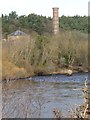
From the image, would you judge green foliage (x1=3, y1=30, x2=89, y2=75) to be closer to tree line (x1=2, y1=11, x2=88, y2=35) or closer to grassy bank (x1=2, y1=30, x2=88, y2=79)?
grassy bank (x1=2, y1=30, x2=88, y2=79)

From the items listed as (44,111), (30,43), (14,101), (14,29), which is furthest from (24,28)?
(14,101)

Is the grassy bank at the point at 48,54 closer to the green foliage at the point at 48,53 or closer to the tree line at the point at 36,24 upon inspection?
the green foliage at the point at 48,53

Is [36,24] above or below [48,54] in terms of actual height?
above

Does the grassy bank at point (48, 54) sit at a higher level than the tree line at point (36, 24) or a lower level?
lower

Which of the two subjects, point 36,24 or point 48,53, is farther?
point 36,24

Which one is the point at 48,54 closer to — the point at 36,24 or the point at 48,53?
the point at 48,53

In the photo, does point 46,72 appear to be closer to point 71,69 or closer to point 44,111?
point 71,69

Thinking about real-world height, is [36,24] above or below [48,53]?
above

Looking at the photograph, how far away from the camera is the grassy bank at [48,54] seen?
727 inches

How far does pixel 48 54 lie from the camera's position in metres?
20.3

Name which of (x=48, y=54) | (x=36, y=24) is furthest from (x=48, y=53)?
(x=36, y=24)

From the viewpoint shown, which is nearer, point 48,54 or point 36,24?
point 48,54

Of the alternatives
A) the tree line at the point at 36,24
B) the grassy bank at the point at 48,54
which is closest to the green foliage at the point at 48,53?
the grassy bank at the point at 48,54

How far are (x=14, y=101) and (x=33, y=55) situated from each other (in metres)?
16.7
